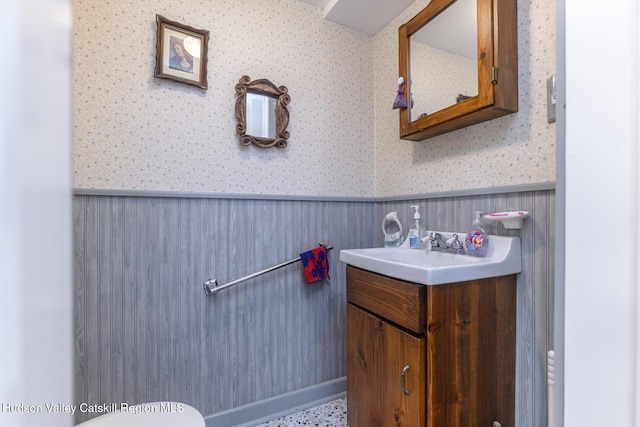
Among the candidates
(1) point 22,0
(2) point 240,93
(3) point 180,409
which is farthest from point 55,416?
(2) point 240,93

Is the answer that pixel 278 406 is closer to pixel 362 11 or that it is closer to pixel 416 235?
pixel 416 235

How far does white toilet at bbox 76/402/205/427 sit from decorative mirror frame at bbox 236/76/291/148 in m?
1.14

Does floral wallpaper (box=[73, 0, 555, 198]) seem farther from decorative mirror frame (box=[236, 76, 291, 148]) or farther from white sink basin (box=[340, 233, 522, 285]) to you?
white sink basin (box=[340, 233, 522, 285])

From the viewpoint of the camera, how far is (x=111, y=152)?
3.92ft

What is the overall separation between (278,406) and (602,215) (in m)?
1.63

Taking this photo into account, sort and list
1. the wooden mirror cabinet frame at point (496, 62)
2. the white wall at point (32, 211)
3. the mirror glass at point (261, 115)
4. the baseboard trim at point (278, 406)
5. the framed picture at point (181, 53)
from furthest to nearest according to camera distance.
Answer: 1. the mirror glass at point (261, 115)
2. the baseboard trim at point (278, 406)
3. the framed picture at point (181, 53)
4. the wooden mirror cabinet frame at point (496, 62)
5. the white wall at point (32, 211)

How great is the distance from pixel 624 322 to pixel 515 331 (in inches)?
34.9

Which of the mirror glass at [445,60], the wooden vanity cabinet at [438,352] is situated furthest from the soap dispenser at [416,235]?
the mirror glass at [445,60]

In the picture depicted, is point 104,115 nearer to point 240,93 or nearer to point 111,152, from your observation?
point 111,152

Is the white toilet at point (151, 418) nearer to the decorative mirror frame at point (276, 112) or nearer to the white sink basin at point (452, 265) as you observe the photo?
the white sink basin at point (452, 265)

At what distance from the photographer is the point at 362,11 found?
162 centimetres

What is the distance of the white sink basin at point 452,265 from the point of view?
88 cm

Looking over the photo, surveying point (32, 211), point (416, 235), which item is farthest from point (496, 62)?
point (32, 211)

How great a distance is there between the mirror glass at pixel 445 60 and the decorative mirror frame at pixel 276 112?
668mm
